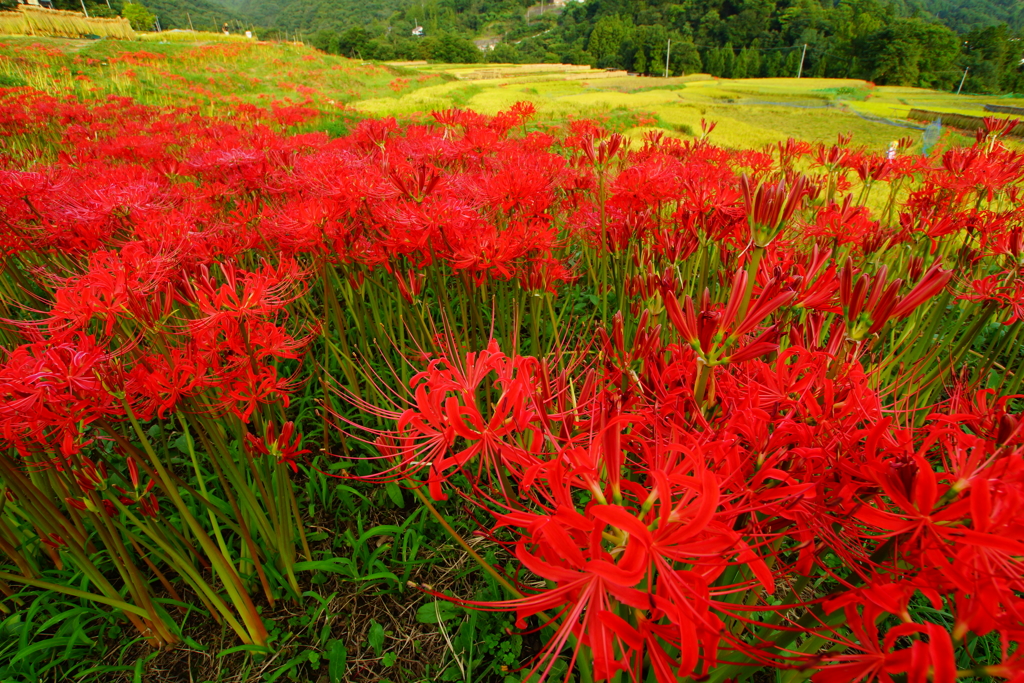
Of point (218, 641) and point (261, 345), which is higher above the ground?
point (261, 345)

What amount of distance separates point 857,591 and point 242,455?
2.32 metres

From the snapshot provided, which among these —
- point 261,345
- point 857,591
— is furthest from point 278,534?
point 857,591

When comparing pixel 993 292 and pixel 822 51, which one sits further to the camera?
pixel 822 51

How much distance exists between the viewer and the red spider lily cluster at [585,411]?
29.2 inches

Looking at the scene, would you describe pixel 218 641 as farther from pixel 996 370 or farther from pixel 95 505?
pixel 996 370

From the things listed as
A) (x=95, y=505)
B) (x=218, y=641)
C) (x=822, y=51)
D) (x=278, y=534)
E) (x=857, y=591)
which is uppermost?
(x=822, y=51)

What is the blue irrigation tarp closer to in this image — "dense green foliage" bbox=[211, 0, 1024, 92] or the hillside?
"dense green foliage" bbox=[211, 0, 1024, 92]

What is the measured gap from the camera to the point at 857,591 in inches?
30.9

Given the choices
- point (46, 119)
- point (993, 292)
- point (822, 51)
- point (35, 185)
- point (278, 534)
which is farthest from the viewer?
point (822, 51)

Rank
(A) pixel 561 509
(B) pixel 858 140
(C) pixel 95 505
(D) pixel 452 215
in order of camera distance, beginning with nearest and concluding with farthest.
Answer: (A) pixel 561 509 < (C) pixel 95 505 < (D) pixel 452 215 < (B) pixel 858 140

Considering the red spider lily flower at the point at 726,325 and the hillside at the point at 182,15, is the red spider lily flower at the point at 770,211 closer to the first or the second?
the red spider lily flower at the point at 726,325

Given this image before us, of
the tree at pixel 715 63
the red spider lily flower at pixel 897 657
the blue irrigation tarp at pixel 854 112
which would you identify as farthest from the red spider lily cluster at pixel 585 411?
the tree at pixel 715 63

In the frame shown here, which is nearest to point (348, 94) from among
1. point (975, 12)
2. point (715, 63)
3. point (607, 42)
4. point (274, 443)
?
point (274, 443)

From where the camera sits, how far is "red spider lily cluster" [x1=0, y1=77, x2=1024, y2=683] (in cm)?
74
